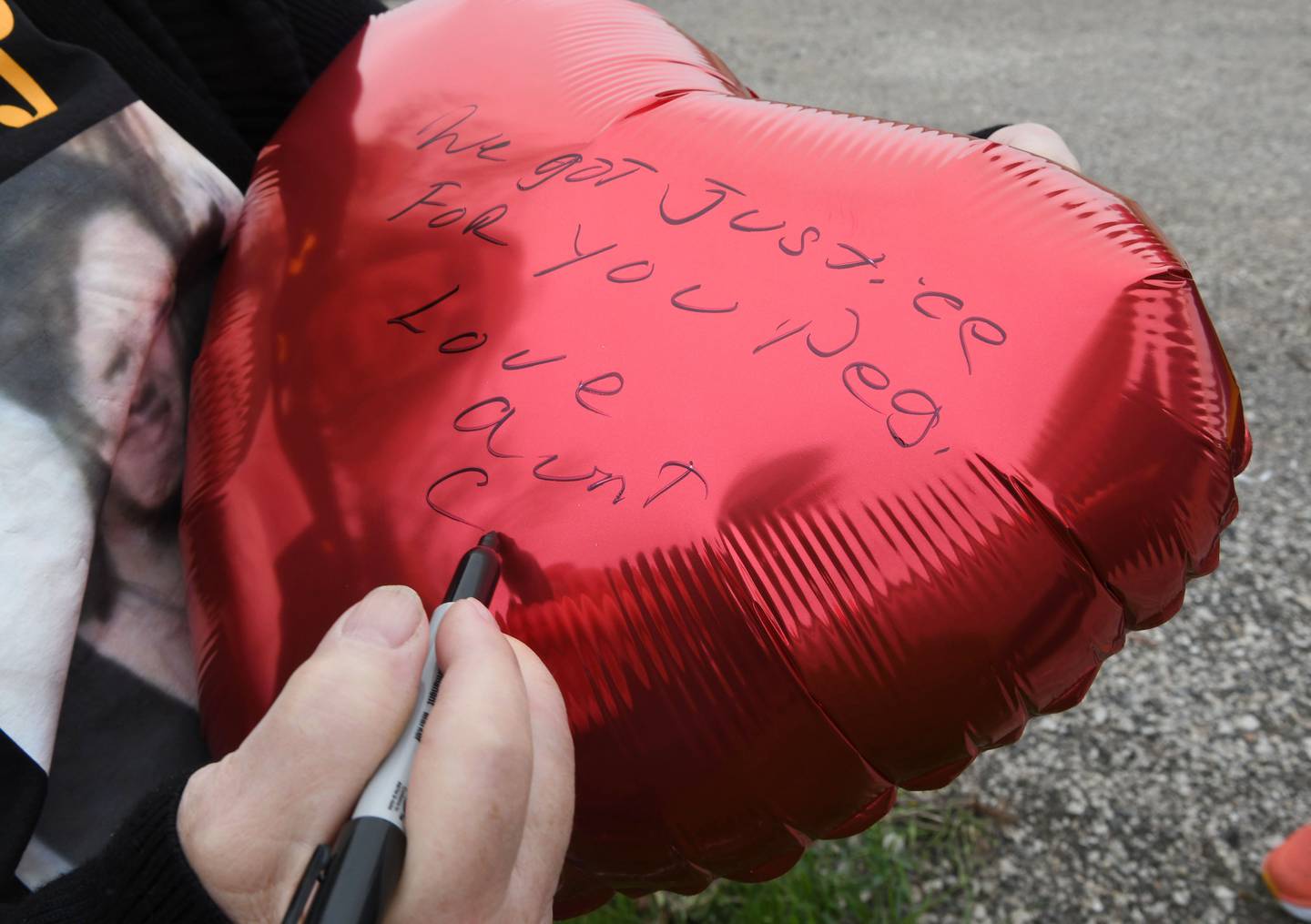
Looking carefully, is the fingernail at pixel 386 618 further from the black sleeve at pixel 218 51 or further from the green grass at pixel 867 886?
the green grass at pixel 867 886

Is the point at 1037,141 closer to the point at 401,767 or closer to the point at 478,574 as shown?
the point at 478,574

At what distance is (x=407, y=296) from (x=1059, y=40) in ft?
13.1

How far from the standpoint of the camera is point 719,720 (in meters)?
0.60

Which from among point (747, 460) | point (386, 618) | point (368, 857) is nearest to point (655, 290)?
point (747, 460)

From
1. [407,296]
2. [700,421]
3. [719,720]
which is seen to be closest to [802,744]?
[719,720]

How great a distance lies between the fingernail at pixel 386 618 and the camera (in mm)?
510

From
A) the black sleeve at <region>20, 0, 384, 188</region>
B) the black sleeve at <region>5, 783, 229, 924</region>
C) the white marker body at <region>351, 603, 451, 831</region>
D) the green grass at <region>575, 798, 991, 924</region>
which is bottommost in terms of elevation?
the green grass at <region>575, 798, 991, 924</region>

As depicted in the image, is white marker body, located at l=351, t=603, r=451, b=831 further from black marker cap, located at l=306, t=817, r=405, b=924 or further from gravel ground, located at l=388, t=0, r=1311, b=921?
gravel ground, located at l=388, t=0, r=1311, b=921

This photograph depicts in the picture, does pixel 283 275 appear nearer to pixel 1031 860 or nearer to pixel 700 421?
pixel 700 421

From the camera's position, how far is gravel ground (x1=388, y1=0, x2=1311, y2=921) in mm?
1412

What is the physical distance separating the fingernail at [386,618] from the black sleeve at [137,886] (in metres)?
0.13

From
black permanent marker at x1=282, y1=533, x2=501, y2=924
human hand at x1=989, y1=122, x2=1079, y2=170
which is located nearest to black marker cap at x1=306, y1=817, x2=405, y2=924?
black permanent marker at x1=282, y1=533, x2=501, y2=924

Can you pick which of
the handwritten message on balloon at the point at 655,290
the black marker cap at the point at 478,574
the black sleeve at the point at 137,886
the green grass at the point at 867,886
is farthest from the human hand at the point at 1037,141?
the green grass at the point at 867,886

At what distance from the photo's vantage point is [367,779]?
0.48 metres
